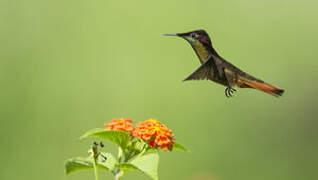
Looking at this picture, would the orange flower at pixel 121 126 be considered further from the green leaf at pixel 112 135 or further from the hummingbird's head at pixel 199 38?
the hummingbird's head at pixel 199 38

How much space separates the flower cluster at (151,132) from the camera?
3.99 ft

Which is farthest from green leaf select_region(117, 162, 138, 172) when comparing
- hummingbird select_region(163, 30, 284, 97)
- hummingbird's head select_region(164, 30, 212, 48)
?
hummingbird's head select_region(164, 30, 212, 48)

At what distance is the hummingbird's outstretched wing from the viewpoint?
1.08m

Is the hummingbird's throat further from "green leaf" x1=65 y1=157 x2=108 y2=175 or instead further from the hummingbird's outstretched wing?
"green leaf" x1=65 y1=157 x2=108 y2=175

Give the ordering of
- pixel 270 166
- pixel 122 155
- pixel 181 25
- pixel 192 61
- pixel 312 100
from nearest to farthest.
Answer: pixel 122 155
pixel 270 166
pixel 312 100
pixel 192 61
pixel 181 25

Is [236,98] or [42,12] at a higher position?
[42,12]

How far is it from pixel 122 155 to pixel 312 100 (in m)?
3.30

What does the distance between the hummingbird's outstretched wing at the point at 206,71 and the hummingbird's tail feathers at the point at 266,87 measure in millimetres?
163

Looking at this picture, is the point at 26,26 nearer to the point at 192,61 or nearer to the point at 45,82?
the point at 45,82

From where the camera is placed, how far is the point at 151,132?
1.22 m

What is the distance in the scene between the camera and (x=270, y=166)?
3.81 m

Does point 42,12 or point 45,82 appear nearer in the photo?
point 45,82

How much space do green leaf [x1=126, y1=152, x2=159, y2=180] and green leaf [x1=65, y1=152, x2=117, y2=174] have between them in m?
0.07

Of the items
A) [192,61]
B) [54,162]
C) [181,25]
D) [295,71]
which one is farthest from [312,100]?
[54,162]
